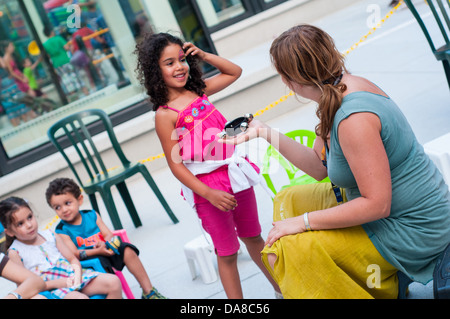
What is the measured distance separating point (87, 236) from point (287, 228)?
4.95ft

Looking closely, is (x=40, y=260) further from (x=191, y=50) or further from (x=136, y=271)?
(x=191, y=50)

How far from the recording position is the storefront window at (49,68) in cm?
595

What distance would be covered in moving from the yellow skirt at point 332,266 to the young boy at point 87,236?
1.28 metres

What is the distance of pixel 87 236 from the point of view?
117 inches

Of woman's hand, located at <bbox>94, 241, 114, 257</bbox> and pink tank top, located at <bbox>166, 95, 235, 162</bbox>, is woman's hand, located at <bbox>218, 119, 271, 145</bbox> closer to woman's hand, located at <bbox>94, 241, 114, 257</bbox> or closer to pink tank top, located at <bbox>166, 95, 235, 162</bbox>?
pink tank top, located at <bbox>166, 95, 235, 162</bbox>

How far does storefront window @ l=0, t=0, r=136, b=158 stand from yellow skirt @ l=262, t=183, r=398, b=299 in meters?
4.70

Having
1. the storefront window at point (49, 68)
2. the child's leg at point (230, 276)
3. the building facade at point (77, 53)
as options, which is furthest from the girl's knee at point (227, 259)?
the storefront window at point (49, 68)

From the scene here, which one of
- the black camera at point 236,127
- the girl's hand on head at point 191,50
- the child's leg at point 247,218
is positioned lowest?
the child's leg at point 247,218

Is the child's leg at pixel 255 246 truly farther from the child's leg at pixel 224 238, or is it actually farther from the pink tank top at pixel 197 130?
the pink tank top at pixel 197 130

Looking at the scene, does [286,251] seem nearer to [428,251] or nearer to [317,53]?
[428,251]

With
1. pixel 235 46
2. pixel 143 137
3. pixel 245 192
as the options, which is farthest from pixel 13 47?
pixel 245 192

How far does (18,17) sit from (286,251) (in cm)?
519

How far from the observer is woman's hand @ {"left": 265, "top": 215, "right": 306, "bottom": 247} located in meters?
1.78

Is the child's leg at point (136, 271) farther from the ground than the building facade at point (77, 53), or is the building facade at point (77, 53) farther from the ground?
the building facade at point (77, 53)
